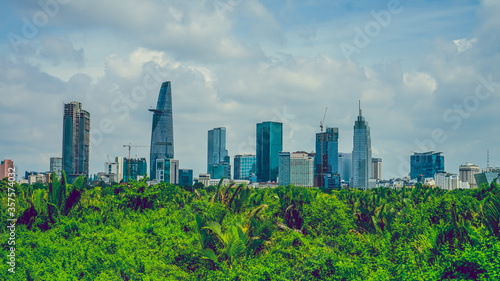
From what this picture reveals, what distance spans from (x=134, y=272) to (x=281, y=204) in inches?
958

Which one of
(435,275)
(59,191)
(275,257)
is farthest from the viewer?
(59,191)

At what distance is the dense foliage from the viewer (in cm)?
1716

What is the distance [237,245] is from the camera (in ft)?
73.3

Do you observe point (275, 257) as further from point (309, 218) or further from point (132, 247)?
point (309, 218)

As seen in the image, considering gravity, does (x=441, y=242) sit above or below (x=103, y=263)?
above

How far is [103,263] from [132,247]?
224 centimetres

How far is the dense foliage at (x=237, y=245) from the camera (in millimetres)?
17156

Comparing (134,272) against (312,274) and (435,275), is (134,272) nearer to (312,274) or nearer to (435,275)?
(312,274)

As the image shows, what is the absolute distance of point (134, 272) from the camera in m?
21.1

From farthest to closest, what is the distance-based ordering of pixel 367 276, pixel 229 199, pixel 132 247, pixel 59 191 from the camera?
pixel 229 199
pixel 59 191
pixel 132 247
pixel 367 276

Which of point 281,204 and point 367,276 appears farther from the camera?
point 281,204

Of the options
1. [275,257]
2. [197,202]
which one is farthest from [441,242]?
[197,202]

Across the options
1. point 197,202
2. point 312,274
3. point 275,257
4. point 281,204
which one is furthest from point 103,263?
point 281,204

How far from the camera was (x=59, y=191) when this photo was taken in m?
30.9
